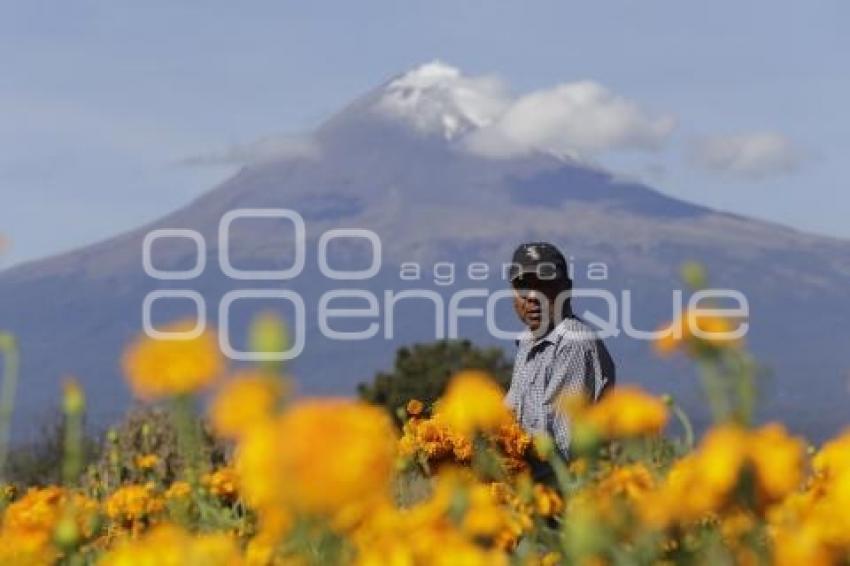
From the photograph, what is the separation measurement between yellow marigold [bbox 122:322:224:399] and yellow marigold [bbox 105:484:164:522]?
2304 mm

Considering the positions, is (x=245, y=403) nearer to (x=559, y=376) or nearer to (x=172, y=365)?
(x=172, y=365)

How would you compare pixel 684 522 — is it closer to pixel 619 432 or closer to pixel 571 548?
pixel 619 432

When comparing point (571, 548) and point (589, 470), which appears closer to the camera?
point (571, 548)

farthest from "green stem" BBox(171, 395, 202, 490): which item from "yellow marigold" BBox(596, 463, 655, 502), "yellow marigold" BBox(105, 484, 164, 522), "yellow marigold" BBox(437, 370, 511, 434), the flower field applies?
"yellow marigold" BBox(105, 484, 164, 522)

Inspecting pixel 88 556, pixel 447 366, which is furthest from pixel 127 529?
pixel 447 366

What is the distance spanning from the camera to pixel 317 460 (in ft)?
7.31

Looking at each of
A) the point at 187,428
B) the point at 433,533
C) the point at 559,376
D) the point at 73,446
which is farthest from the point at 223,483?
the point at 187,428

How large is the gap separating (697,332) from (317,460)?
0.88 m

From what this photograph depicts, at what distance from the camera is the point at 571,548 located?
287 centimetres

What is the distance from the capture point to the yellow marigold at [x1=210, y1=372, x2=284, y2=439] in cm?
243

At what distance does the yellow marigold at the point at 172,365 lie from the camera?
2588mm

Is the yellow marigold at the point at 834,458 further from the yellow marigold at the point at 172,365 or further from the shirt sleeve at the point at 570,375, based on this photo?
the shirt sleeve at the point at 570,375

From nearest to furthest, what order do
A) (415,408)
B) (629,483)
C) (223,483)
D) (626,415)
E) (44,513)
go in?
1. (626,415)
2. (629,483)
3. (44,513)
4. (223,483)
5. (415,408)

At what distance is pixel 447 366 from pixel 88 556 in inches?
2035
